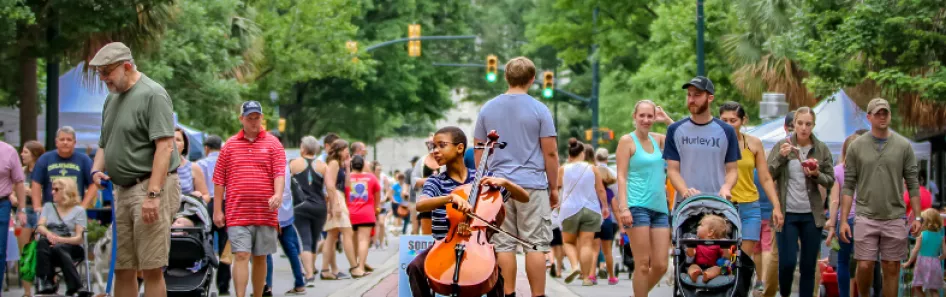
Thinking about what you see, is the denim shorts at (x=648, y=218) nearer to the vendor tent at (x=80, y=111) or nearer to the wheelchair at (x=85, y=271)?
the wheelchair at (x=85, y=271)

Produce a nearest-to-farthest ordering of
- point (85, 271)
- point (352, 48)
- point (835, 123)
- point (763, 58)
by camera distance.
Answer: point (85, 271) < point (835, 123) < point (763, 58) < point (352, 48)

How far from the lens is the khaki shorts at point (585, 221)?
1696 cm

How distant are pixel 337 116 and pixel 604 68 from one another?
10214mm

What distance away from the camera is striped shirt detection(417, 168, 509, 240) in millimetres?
9205

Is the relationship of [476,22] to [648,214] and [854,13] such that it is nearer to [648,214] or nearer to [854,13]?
[854,13]

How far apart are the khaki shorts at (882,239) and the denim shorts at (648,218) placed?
1830mm

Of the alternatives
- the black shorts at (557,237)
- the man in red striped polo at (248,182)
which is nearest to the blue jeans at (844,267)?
the man in red striped polo at (248,182)

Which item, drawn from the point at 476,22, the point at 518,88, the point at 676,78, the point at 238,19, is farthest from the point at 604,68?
the point at 518,88

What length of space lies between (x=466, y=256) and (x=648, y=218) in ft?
10.1

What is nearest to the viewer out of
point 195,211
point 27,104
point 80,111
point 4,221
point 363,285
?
point 195,211

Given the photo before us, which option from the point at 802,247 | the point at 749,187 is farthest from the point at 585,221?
the point at 749,187

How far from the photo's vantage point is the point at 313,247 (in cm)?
1688

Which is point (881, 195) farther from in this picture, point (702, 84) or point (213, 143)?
point (213, 143)

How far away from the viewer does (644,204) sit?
11.1 metres
